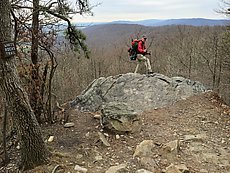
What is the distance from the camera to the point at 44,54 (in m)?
6.68

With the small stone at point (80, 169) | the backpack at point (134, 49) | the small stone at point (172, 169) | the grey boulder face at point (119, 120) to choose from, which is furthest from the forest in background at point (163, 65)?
the small stone at point (80, 169)

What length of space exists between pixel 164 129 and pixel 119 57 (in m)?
18.5

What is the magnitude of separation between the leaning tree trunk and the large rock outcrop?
145 inches

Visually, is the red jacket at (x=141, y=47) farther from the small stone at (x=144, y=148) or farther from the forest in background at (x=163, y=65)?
the forest in background at (x=163, y=65)

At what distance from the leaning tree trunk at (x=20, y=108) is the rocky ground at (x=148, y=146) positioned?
0.85 ft

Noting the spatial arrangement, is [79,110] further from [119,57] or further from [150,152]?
[119,57]

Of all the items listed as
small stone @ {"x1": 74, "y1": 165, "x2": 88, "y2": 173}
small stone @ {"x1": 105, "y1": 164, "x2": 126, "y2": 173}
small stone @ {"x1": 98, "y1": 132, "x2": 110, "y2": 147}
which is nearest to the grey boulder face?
small stone @ {"x1": 98, "y1": 132, "x2": 110, "y2": 147}

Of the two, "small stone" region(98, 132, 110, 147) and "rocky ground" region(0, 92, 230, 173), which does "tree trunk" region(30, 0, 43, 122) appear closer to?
"rocky ground" region(0, 92, 230, 173)

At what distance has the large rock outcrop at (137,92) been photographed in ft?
27.2

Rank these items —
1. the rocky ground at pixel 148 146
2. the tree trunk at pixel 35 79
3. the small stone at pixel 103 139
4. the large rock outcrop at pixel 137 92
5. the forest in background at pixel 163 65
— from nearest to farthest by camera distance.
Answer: the rocky ground at pixel 148 146 → the small stone at pixel 103 139 → the tree trunk at pixel 35 79 → the large rock outcrop at pixel 137 92 → the forest in background at pixel 163 65

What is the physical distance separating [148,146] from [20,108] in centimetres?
261

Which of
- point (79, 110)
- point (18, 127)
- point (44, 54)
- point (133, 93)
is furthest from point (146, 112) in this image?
point (18, 127)

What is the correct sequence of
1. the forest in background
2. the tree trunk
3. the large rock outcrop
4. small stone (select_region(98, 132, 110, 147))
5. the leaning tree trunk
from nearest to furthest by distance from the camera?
1. the leaning tree trunk
2. small stone (select_region(98, 132, 110, 147))
3. the tree trunk
4. the large rock outcrop
5. the forest in background

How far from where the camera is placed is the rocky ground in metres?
4.57
